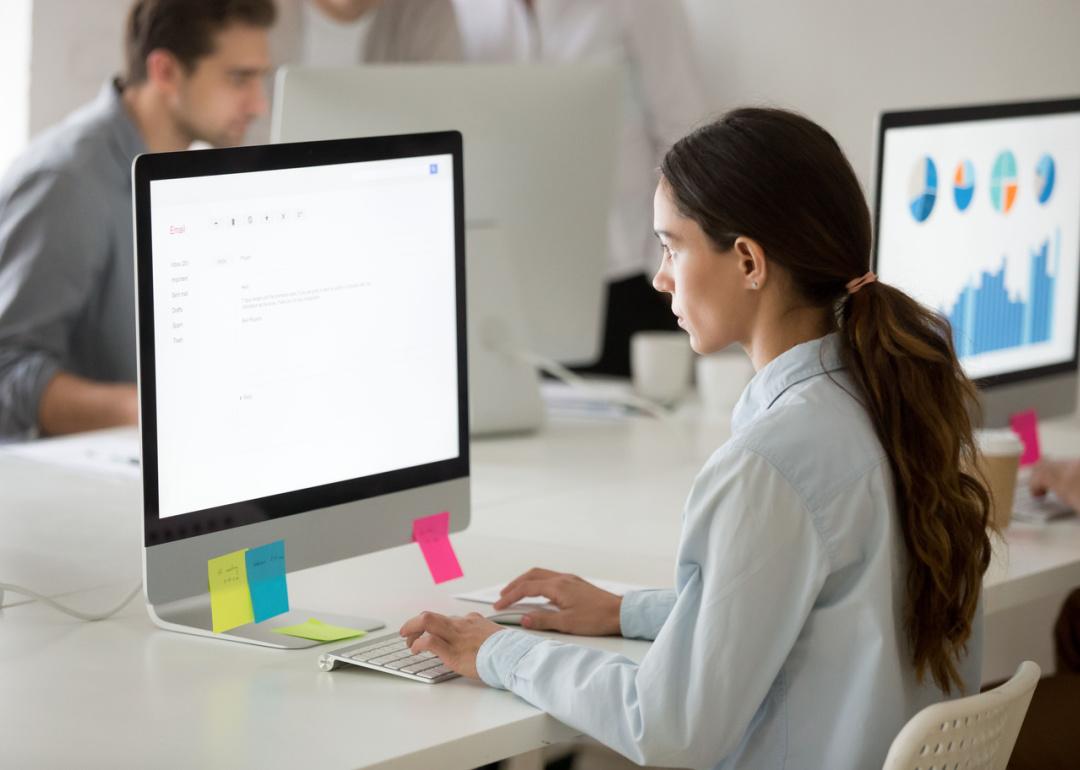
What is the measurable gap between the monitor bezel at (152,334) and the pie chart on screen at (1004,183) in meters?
0.92

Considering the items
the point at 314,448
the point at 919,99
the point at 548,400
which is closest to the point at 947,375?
the point at 314,448

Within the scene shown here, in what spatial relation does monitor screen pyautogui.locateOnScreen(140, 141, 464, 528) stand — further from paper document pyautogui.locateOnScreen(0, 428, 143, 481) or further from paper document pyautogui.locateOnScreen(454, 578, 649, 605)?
paper document pyautogui.locateOnScreen(0, 428, 143, 481)

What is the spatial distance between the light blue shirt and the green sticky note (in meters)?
0.18

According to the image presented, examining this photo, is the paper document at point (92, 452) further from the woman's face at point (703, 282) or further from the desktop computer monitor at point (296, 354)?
the woman's face at point (703, 282)

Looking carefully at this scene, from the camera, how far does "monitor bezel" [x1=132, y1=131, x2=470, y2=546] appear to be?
126cm

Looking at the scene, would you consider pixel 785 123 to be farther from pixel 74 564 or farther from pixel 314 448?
pixel 74 564

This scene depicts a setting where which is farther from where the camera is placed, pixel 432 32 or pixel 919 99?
pixel 432 32

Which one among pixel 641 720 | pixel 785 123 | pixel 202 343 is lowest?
pixel 641 720

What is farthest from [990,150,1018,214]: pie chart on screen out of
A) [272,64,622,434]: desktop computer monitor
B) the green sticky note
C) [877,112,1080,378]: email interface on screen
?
the green sticky note

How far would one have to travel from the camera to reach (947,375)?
4.12 feet

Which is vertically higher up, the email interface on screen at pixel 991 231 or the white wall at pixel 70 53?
the white wall at pixel 70 53

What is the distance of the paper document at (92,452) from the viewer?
6.79 ft

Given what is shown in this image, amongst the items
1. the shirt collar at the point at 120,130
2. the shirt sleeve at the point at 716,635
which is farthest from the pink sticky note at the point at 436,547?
the shirt collar at the point at 120,130

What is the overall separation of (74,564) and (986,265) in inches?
51.9
